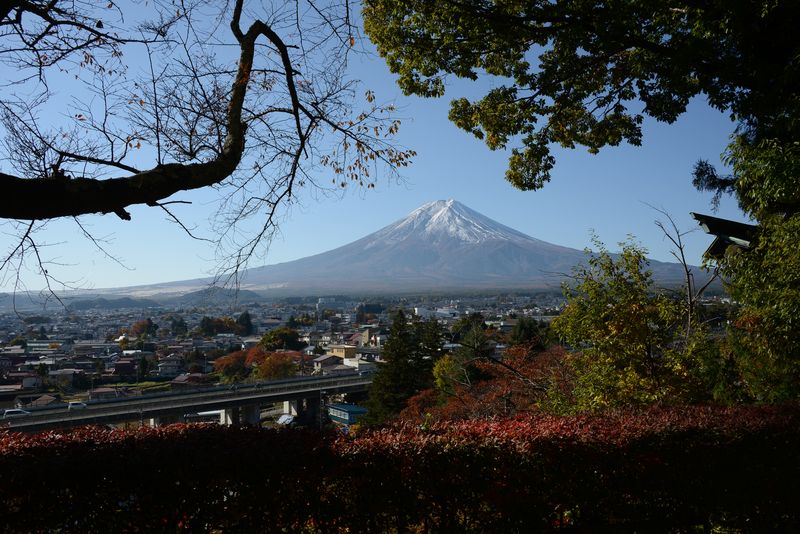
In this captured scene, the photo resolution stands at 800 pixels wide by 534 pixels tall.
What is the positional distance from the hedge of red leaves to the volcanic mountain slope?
94430 mm

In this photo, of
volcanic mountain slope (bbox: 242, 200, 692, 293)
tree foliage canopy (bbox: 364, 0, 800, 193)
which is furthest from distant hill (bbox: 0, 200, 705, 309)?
tree foliage canopy (bbox: 364, 0, 800, 193)

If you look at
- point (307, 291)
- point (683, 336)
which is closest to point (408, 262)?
point (307, 291)

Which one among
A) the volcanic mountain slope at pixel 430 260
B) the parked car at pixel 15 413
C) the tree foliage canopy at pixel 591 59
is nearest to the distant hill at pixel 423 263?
the volcanic mountain slope at pixel 430 260

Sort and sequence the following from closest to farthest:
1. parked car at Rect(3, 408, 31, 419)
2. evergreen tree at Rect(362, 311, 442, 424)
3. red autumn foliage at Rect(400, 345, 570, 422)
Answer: red autumn foliage at Rect(400, 345, 570, 422), parked car at Rect(3, 408, 31, 419), evergreen tree at Rect(362, 311, 442, 424)

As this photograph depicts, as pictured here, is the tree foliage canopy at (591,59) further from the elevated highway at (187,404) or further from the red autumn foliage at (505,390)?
the elevated highway at (187,404)

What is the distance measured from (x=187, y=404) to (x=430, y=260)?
316 feet

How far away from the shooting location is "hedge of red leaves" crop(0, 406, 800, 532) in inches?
110

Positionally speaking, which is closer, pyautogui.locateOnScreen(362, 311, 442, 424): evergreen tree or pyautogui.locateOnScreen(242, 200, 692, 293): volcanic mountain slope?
pyautogui.locateOnScreen(362, 311, 442, 424): evergreen tree

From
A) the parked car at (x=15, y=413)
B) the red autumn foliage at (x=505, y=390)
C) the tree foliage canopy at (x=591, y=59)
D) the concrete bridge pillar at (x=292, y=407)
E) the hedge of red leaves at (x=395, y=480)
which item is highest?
the tree foliage canopy at (x=591, y=59)

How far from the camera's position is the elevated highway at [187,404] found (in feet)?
65.0

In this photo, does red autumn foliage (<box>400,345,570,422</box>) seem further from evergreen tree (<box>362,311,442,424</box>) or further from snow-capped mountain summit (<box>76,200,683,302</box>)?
snow-capped mountain summit (<box>76,200,683,302</box>)

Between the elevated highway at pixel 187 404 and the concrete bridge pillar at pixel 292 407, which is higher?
the elevated highway at pixel 187 404

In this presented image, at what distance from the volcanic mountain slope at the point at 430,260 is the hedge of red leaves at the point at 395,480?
9443 cm

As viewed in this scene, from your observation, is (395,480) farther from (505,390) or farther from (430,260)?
(430,260)
